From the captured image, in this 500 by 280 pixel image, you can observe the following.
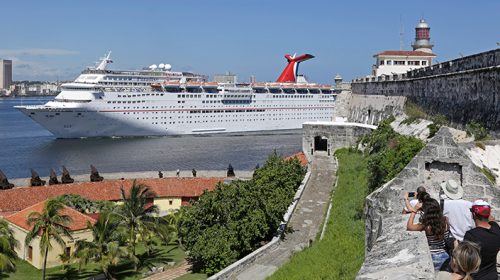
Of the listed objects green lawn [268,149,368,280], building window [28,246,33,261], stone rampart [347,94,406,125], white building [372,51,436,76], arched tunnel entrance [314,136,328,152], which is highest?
white building [372,51,436,76]

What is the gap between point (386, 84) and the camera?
31.8 metres

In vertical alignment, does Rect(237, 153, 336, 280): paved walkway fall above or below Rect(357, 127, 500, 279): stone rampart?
below

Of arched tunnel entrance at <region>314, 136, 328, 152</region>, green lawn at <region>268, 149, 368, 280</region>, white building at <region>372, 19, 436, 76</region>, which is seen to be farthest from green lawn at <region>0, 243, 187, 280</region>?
white building at <region>372, 19, 436, 76</region>

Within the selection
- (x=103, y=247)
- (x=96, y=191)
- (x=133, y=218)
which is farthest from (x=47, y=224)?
(x=96, y=191)

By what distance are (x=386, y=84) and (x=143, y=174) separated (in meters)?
17.1

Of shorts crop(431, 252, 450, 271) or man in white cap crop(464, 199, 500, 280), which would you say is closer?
man in white cap crop(464, 199, 500, 280)

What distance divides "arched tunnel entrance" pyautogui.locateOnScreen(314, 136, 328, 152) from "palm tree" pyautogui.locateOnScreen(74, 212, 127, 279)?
15369mm

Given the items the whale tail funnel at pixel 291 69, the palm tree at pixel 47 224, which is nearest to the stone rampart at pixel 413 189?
the palm tree at pixel 47 224

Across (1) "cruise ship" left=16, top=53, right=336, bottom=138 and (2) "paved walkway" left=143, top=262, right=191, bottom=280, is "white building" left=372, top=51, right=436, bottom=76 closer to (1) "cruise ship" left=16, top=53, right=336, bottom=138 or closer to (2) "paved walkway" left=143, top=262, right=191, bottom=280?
(1) "cruise ship" left=16, top=53, right=336, bottom=138

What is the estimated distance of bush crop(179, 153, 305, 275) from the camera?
51.1 feet

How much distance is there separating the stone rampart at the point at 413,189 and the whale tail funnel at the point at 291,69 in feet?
260

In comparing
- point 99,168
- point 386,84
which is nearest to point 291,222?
point 386,84

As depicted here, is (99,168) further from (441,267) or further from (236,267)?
(441,267)

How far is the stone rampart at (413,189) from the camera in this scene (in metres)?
3.79
